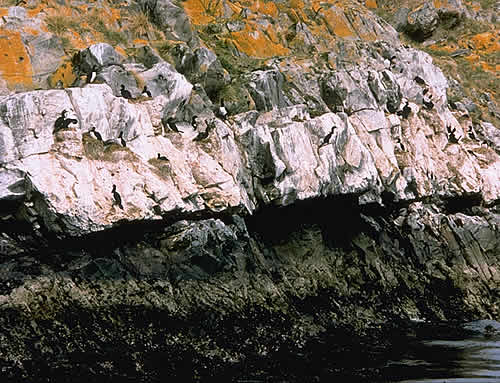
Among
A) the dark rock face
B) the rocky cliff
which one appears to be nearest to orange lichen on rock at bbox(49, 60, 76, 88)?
the rocky cliff

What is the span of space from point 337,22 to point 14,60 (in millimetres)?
20894

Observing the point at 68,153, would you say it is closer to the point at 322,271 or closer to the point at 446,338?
the point at 322,271

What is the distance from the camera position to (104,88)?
20.2 metres

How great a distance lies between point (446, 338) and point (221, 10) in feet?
70.1

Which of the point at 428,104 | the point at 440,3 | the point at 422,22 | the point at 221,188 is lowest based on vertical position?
the point at 422,22

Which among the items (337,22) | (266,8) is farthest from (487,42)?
(266,8)

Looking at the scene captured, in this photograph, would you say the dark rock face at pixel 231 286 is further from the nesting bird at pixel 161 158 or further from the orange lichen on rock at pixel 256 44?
the orange lichen on rock at pixel 256 44

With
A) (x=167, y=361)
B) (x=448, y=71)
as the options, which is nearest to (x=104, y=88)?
(x=167, y=361)

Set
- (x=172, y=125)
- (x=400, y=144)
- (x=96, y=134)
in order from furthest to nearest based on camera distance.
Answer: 1. (x=400, y=144)
2. (x=172, y=125)
3. (x=96, y=134)

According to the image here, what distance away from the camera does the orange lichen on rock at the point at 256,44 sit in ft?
104

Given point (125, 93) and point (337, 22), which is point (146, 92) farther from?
point (337, 22)

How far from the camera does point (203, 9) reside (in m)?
34.1

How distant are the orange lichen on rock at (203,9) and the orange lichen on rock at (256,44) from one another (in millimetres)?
2366

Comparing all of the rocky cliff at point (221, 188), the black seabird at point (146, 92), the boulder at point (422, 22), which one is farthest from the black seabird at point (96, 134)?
the boulder at point (422, 22)
